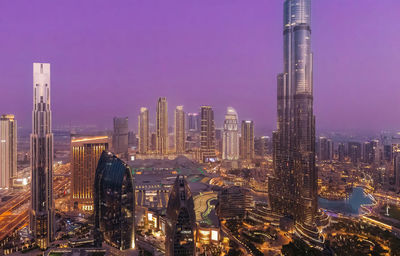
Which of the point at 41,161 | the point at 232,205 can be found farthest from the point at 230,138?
the point at 41,161

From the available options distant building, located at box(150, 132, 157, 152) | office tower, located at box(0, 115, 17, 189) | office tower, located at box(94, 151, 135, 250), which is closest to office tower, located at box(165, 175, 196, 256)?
office tower, located at box(94, 151, 135, 250)

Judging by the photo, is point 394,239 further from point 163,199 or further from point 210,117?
point 210,117

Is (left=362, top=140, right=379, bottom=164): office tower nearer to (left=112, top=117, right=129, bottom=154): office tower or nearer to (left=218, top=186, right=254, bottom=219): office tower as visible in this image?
(left=218, top=186, right=254, bottom=219): office tower

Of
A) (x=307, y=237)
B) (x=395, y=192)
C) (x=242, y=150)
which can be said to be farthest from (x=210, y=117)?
(x=307, y=237)

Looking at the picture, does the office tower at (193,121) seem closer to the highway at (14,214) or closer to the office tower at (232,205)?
the highway at (14,214)

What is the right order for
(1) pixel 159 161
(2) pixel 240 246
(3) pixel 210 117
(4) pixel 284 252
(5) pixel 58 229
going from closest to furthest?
1. (4) pixel 284 252
2. (2) pixel 240 246
3. (5) pixel 58 229
4. (1) pixel 159 161
5. (3) pixel 210 117

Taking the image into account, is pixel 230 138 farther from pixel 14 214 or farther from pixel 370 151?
pixel 14 214
